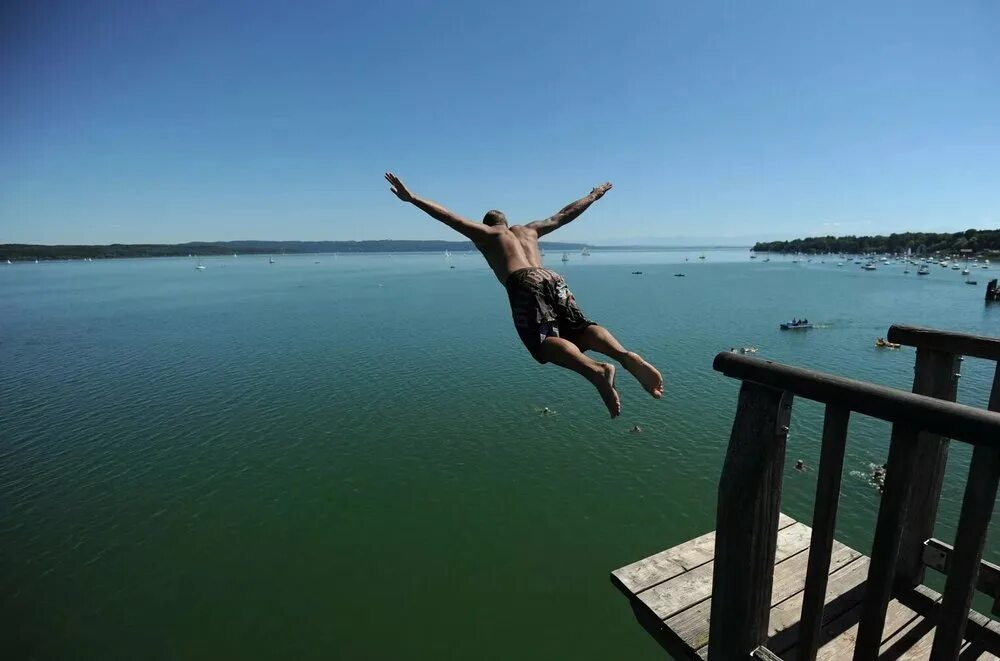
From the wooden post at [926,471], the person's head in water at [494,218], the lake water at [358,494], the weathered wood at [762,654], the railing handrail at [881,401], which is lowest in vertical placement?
the lake water at [358,494]

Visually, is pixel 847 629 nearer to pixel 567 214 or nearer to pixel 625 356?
pixel 625 356

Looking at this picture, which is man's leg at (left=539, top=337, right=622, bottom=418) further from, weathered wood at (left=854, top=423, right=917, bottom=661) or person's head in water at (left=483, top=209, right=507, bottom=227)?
weathered wood at (left=854, top=423, right=917, bottom=661)

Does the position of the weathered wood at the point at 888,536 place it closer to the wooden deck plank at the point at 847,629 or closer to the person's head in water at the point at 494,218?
the wooden deck plank at the point at 847,629

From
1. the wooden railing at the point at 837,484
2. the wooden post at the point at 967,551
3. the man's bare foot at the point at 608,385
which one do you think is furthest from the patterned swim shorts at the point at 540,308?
the wooden post at the point at 967,551

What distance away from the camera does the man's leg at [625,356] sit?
4.55 meters

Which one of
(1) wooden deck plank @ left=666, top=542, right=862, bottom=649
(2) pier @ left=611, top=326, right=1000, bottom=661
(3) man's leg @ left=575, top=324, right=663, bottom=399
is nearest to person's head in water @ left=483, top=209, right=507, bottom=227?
(3) man's leg @ left=575, top=324, right=663, bottom=399

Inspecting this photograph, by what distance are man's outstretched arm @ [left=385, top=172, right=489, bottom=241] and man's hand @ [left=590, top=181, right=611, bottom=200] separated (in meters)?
2.04

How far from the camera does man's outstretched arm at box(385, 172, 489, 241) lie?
204 inches

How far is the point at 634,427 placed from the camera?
66.1ft

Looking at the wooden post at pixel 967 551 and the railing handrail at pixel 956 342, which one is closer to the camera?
the wooden post at pixel 967 551

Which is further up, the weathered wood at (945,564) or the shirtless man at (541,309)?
the shirtless man at (541,309)

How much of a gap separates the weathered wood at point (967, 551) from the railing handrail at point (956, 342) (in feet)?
4.47

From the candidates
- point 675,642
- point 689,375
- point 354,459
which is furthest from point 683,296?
point 675,642

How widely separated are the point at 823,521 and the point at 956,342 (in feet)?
5.36
